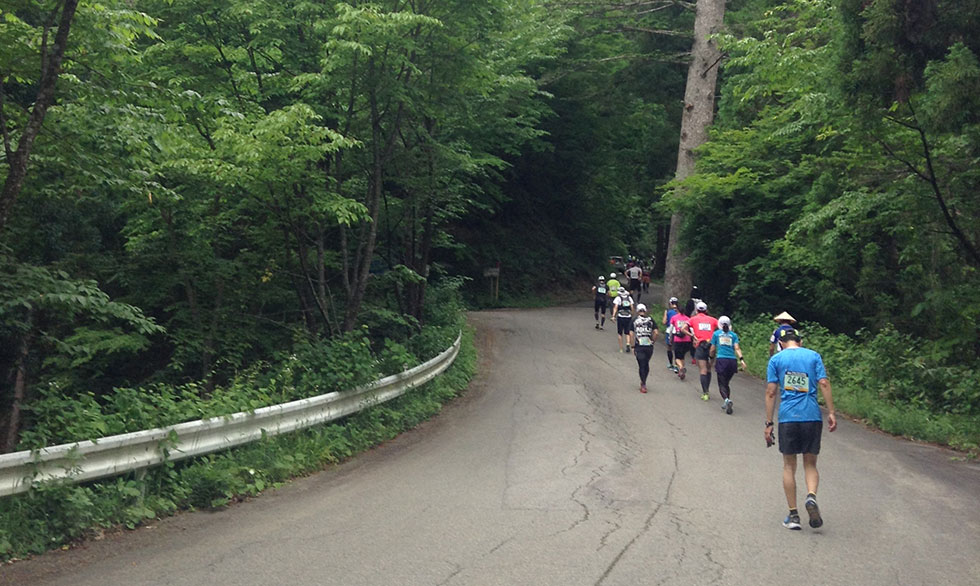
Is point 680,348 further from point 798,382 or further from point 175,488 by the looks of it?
point 175,488

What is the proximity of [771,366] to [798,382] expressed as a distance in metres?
0.37

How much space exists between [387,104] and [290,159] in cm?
261

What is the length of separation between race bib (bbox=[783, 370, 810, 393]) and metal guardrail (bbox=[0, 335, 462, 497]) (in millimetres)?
5513

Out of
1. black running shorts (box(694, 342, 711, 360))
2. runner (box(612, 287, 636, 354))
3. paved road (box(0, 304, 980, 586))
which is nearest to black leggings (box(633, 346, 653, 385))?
black running shorts (box(694, 342, 711, 360))

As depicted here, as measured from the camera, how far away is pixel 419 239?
22.1 metres

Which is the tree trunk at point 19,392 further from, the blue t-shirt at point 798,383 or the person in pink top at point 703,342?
the person in pink top at point 703,342

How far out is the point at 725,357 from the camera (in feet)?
50.9

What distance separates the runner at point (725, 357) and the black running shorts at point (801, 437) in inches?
280

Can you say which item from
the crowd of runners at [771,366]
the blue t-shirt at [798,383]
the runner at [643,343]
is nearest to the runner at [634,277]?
the crowd of runners at [771,366]

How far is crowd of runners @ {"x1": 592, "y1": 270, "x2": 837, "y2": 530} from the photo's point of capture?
7930 mm

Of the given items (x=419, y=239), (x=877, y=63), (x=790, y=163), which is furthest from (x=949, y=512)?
(x=790, y=163)

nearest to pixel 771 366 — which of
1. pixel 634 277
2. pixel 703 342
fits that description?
pixel 703 342

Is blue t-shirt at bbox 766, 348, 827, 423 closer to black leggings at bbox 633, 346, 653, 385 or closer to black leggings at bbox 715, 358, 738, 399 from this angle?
black leggings at bbox 715, 358, 738, 399

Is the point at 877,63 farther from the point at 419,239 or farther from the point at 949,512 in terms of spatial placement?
the point at 419,239
